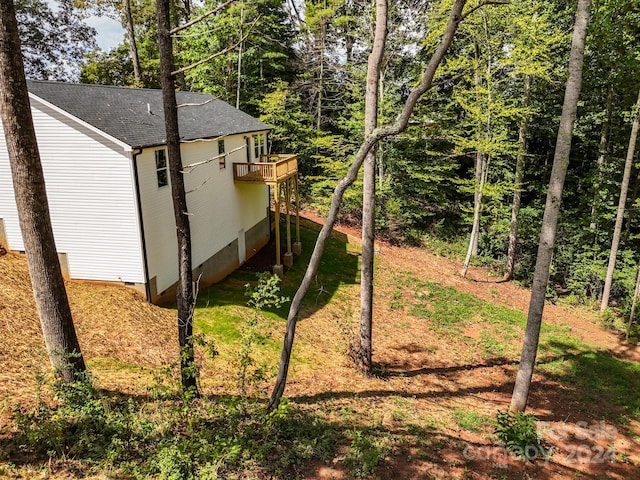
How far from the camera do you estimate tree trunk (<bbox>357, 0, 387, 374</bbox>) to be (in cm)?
800

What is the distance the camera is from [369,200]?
9.36 meters

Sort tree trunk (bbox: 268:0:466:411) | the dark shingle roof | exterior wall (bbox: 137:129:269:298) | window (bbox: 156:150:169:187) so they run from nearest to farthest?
tree trunk (bbox: 268:0:466:411) → the dark shingle roof → exterior wall (bbox: 137:129:269:298) → window (bbox: 156:150:169:187)

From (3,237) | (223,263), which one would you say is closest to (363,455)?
(223,263)

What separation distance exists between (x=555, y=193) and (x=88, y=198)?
11.3m

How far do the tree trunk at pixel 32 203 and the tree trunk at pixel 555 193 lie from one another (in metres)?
7.78

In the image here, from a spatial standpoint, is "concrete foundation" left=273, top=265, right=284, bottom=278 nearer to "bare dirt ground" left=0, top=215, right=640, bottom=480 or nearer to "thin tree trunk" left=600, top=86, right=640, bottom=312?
"bare dirt ground" left=0, top=215, right=640, bottom=480

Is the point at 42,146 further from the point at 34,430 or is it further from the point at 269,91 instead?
the point at 269,91

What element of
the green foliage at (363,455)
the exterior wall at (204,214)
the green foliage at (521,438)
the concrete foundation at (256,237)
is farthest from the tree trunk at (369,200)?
the concrete foundation at (256,237)

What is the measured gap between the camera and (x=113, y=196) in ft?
35.8

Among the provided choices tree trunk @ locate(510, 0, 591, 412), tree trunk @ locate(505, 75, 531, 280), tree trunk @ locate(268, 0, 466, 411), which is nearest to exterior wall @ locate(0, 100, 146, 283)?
tree trunk @ locate(268, 0, 466, 411)

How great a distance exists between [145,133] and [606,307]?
20168mm

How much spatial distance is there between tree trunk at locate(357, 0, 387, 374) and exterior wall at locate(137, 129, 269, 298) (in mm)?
3222

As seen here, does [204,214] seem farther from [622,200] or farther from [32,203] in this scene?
[622,200]

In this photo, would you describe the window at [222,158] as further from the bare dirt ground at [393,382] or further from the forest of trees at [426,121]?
the bare dirt ground at [393,382]
